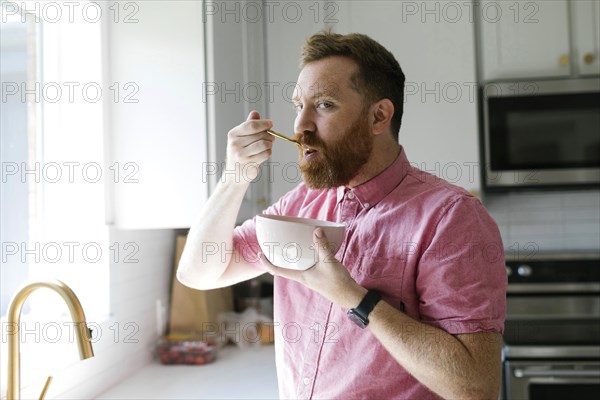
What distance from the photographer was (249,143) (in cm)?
115

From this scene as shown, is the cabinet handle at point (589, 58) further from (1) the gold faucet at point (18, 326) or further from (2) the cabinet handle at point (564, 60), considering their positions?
(1) the gold faucet at point (18, 326)

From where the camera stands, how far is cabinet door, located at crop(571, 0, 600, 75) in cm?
236

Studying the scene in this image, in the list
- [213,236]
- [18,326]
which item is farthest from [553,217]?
[18,326]

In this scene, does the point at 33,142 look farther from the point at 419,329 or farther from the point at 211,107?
the point at 419,329

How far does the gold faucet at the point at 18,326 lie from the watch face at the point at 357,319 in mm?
460

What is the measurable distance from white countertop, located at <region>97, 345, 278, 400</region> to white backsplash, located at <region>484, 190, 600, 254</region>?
128 cm

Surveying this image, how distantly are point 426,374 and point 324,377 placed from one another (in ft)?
0.74

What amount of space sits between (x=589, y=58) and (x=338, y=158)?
5.41 ft

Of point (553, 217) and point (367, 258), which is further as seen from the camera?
point (553, 217)
